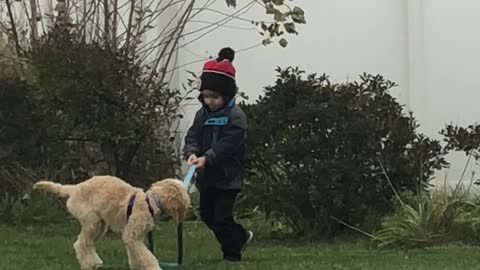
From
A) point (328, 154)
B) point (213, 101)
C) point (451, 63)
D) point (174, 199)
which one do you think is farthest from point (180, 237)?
point (451, 63)

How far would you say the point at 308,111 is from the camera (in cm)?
1037

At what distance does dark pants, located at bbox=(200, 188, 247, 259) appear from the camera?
880 centimetres

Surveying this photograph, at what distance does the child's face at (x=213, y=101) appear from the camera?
8703 mm

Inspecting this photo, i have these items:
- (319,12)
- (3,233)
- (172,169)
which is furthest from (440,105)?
(3,233)

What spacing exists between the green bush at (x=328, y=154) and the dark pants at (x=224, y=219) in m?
1.50

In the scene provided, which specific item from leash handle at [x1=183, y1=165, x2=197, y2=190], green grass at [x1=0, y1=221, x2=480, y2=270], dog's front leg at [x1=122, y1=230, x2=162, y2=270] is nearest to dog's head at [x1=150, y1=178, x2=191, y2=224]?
leash handle at [x1=183, y1=165, x2=197, y2=190]

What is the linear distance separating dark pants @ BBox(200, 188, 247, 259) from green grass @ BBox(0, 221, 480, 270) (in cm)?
14

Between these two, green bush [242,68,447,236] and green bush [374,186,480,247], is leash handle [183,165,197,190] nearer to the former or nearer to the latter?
green bush [242,68,447,236]

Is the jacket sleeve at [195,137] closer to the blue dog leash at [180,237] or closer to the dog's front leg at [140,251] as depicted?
the blue dog leash at [180,237]

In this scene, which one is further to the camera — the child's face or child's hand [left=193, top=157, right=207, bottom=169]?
the child's face

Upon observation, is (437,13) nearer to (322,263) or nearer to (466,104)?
(466,104)

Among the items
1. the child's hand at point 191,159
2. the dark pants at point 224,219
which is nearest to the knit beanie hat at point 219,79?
the child's hand at point 191,159

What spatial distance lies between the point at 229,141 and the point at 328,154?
6.74 ft

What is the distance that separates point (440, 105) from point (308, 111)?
358cm
